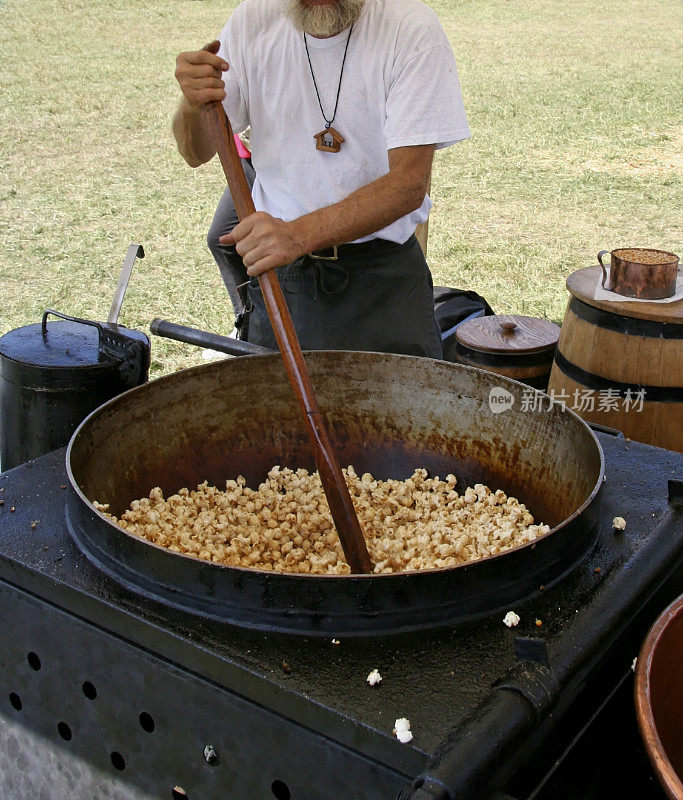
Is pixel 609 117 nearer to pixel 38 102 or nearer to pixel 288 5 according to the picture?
pixel 38 102

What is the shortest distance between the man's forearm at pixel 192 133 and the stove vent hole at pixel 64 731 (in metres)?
1.41

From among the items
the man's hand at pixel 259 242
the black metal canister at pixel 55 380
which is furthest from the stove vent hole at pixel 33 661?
the man's hand at pixel 259 242

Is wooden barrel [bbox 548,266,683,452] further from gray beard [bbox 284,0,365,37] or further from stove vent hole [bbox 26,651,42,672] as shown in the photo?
stove vent hole [bbox 26,651,42,672]

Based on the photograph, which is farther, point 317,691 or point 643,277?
point 643,277

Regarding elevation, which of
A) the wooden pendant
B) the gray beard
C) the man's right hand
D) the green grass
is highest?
the gray beard

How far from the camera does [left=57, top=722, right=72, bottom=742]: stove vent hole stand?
59.1 inches

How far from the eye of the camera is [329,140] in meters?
2.30

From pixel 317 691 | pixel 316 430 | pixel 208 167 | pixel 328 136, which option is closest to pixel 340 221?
pixel 328 136

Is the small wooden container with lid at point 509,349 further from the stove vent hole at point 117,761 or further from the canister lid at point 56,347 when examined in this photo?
the stove vent hole at point 117,761

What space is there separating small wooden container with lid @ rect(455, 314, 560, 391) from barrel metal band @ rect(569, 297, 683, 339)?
332 millimetres

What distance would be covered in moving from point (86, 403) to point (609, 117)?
8978 mm

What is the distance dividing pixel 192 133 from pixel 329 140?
366mm

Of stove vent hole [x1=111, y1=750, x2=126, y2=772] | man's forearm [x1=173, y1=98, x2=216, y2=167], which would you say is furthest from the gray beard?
stove vent hole [x1=111, y1=750, x2=126, y2=772]

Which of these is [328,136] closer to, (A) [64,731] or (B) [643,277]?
(B) [643,277]
